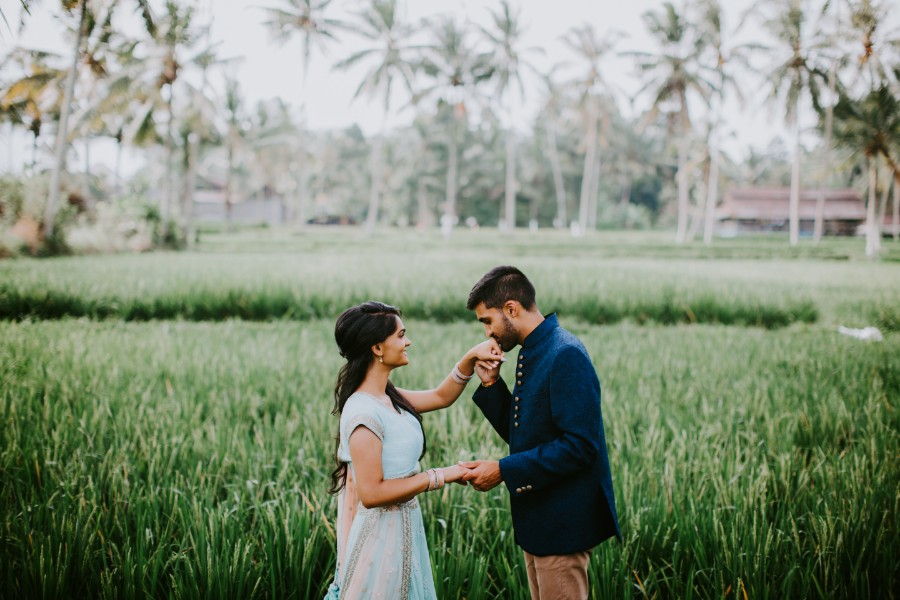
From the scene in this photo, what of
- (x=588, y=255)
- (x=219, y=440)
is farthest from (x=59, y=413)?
(x=588, y=255)

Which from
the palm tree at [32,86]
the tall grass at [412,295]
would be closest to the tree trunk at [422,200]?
the palm tree at [32,86]

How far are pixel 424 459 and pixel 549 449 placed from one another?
1507 mm

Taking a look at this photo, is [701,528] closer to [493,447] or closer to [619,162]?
[493,447]

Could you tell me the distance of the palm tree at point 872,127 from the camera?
8953 millimetres

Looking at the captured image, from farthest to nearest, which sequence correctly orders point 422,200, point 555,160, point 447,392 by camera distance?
1. point 422,200
2. point 555,160
3. point 447,392

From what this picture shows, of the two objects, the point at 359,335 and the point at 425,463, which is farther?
the point at 425,463

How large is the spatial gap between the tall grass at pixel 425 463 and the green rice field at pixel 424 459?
0.01 meters

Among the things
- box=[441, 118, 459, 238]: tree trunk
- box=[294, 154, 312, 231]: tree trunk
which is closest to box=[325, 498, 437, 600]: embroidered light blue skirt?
box=[294, 154, 312, 231]: tree trunk

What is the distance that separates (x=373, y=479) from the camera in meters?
1.17

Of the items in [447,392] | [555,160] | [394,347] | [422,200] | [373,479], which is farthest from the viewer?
[422,200]

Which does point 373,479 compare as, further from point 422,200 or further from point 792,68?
point 422,200

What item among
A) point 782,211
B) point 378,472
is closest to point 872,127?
point 378,472

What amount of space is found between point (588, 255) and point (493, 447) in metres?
15.6

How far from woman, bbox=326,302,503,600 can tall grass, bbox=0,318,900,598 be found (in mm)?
442
